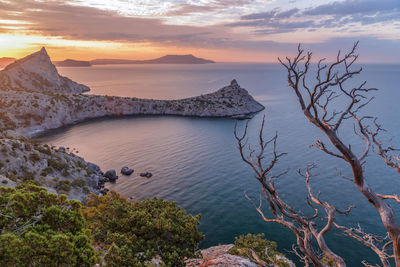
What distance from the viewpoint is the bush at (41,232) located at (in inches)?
401

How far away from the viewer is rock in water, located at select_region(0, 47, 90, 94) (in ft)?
471

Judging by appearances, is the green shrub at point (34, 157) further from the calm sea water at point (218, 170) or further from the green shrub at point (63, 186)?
the calm sea water at point (218, 170)

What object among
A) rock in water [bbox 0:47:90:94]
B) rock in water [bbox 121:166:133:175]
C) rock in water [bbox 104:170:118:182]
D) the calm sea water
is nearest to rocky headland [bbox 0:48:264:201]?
rock in water [bbox 0:47:90:94]

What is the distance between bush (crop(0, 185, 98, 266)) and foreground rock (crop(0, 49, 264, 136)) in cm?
8242

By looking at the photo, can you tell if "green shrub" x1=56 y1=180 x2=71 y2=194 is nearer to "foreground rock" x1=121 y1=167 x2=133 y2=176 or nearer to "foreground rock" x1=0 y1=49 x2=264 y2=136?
"foreground rock" x1=121 y1=167 x2=133 y2=176

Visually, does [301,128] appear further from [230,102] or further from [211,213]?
[211,213]

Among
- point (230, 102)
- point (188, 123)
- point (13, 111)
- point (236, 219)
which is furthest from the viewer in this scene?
point (230, 102)

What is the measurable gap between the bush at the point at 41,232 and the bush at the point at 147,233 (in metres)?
2.18

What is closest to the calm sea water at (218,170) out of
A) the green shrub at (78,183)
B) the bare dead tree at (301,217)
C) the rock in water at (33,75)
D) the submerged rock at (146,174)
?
the submerged rock at (146,174)

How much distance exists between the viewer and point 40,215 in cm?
1270

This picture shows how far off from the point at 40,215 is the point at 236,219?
33043 millimetres

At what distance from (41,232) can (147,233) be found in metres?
6.65

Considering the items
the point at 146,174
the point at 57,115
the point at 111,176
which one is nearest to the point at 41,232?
the point at 146,174

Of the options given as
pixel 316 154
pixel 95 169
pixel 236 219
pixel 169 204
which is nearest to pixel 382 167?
pixel 316 154
